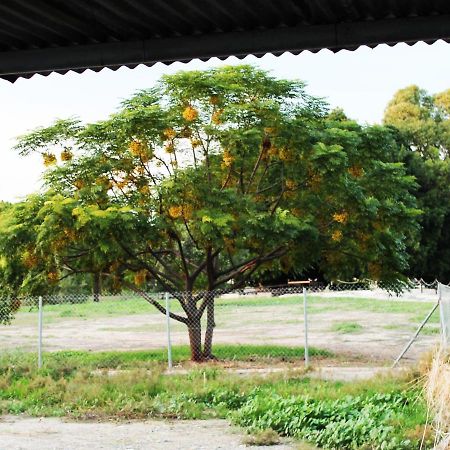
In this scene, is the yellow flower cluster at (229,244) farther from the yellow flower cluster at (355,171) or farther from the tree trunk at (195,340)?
the yellow flower cluster at (355,171)

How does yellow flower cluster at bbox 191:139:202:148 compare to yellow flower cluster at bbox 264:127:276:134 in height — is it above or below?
below

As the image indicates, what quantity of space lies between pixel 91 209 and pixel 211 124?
11.8 ft

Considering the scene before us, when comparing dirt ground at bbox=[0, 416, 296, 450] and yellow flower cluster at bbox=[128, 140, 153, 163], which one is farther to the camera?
yellow flower cluster at bbox=[128, 140, 153, 163]

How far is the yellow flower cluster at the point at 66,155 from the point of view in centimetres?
2039

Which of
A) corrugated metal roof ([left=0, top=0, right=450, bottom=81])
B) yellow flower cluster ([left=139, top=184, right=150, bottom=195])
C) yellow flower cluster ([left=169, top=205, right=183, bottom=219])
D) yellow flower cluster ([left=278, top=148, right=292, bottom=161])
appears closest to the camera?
corrugated metal roof ([left=0, top=0, right=450, bottom=81])

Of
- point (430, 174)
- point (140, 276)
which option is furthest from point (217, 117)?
point (430, 174)

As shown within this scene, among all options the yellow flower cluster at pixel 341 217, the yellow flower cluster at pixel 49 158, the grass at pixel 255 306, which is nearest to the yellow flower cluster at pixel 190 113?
the yellow flower cluster at pixel 49 158

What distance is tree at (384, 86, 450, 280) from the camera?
166ft

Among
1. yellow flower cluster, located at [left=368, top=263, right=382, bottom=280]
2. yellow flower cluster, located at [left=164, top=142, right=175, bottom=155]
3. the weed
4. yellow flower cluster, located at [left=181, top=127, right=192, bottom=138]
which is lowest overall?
the weed

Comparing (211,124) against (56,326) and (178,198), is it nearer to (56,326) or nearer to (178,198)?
(178,198)

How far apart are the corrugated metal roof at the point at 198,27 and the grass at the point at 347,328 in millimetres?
25645

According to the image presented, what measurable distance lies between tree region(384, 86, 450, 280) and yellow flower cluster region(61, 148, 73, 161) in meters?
30.0

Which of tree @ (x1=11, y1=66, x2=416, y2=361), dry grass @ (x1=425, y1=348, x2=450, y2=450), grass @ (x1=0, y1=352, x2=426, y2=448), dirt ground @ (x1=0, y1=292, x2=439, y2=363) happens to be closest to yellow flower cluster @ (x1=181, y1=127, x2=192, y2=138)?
tree @ (x1=11, y1=66, x2=416, y2=361)

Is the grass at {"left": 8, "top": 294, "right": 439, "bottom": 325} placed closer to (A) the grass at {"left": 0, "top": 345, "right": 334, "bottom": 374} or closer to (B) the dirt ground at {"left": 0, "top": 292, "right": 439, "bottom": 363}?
(B) the dirt ground at {"left": 0, "top": 292, "right": 439, "bottom": 363}
